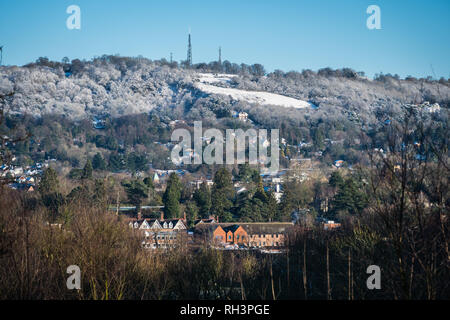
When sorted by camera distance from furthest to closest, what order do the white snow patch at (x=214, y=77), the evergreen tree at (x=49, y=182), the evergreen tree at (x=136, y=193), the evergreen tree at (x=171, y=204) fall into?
the white snow patch at (x=214, y=77), the evergreen tree at (x=136, y=193), the evergreen tree at (x=171, y=204), the evergreen tree at (x=49, y=182)

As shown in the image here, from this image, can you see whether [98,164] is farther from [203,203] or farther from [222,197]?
[222,197]

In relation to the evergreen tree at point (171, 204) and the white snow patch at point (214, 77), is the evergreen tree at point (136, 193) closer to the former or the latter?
the evergreen tree at point (171, 204)

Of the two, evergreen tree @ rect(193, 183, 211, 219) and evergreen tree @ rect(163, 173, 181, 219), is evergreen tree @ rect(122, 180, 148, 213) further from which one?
evergreen tree @ rect(193, 183, 211, 219)

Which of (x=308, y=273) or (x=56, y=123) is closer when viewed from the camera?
(x=308, y=273)

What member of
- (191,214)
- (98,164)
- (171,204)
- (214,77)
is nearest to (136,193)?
(171,204)

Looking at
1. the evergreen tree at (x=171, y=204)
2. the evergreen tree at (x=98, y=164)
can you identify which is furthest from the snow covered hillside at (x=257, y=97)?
the evergreen tree at (x=171, y=204)

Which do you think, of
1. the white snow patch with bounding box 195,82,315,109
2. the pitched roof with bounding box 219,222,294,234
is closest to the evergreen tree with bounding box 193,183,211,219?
the pitched roof with bounding box 219,222,294,234

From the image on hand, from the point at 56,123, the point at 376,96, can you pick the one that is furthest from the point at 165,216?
the point at 376,96

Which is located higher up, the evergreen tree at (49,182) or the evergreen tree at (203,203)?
the evergreen tree at (49,182)

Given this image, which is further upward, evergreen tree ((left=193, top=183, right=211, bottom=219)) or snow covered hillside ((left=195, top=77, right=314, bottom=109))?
snow covered hillside ((left=195, top=77, right=314, bottom=109))

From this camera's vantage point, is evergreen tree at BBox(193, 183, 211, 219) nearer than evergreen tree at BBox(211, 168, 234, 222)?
No
